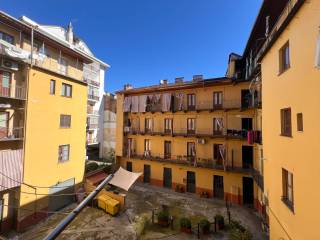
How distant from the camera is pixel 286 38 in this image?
8.10 metres

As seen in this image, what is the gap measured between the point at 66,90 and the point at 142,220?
14.7 m

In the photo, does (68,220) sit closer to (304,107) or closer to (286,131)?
(304,107)

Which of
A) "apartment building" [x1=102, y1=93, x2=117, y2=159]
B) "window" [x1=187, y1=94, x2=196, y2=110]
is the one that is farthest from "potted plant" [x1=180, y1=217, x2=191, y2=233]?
"apartment building" [x1=102, y1=93, x2=117, y2=159]

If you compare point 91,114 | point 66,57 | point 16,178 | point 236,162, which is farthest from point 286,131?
point 91,114

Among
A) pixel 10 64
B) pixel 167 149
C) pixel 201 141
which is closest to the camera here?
pixel 10 64

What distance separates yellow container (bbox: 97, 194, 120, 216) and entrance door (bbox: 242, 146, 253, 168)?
13.9 meters

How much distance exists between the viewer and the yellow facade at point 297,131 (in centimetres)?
596

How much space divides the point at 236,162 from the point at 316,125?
1579cm

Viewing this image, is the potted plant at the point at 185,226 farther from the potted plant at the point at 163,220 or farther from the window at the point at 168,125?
the window at the point at 168,125

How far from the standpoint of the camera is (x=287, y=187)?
27.9 ft

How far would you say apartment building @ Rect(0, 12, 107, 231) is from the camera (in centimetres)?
1395

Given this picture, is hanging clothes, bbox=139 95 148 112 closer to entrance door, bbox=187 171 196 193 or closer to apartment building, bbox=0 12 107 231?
apartment building, bbox=0 12 107 231

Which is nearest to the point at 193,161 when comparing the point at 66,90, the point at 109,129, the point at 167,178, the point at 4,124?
the point at 167,178

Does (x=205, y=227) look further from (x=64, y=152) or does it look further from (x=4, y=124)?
(x=4, y=124)
